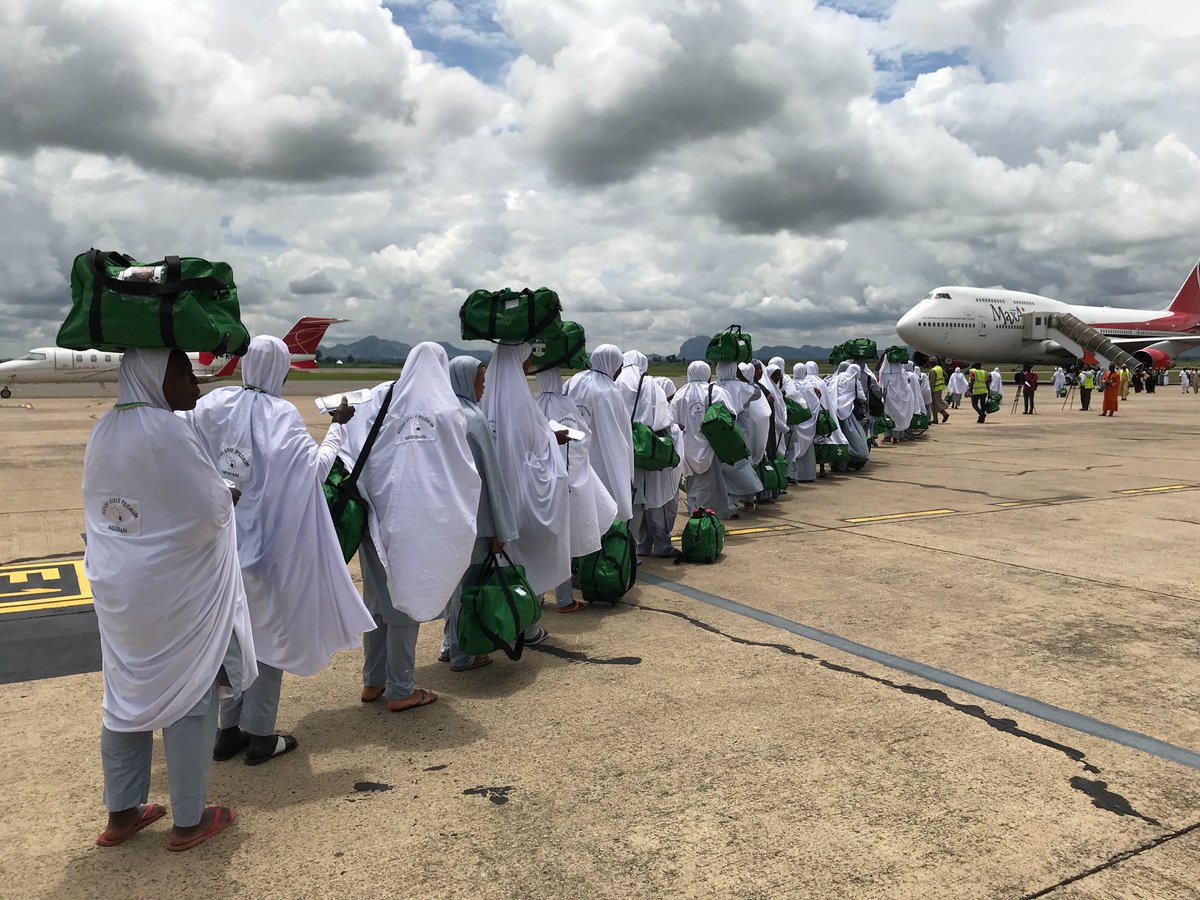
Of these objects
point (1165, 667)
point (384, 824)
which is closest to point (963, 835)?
point (384, 824)

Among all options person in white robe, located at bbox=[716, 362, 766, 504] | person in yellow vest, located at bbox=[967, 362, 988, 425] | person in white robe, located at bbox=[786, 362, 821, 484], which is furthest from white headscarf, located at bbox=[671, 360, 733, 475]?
person in yellow vest, located at bbox=[967, 362, 988, 425]

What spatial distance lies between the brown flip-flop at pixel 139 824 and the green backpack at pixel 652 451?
14.7ft

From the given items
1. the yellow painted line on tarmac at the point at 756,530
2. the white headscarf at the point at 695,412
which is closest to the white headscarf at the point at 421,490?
the white headscarf at the point at 695,412

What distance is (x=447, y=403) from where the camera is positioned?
4.36 m

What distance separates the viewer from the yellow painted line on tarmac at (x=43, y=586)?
6480mm

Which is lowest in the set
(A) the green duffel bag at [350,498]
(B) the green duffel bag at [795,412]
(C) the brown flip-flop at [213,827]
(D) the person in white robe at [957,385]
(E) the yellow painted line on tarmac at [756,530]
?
(C) the brown flip-flop at [213,827]

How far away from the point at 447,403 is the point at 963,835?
2.88 metres

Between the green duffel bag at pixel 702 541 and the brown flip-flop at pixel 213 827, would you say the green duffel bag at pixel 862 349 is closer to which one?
the green duffel bag at pixel 702 541

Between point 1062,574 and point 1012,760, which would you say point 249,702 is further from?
point 1062,574

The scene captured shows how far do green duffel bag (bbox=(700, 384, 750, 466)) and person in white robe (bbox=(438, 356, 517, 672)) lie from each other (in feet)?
12.6

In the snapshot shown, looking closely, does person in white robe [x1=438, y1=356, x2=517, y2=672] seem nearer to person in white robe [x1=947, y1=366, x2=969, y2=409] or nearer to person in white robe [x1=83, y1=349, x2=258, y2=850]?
person in white robe [x1=83, y1=349, x2=258, y2=850]

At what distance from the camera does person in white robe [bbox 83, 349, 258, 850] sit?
2.98m

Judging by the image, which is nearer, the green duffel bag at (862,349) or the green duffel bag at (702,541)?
the green duffel bag at (702,541)

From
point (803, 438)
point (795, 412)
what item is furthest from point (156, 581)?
point (803, 438)
